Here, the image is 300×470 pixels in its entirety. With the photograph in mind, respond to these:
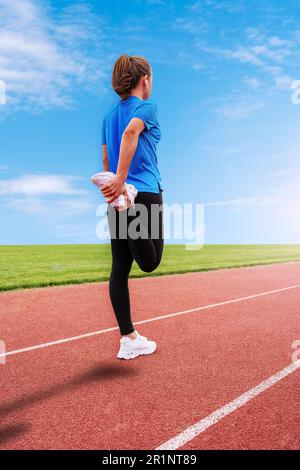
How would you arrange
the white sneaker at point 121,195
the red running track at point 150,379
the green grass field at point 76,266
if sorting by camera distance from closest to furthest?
the red running track at point 150,379 < the white sneaker at point 121,195 < the green grass field at point 76,266

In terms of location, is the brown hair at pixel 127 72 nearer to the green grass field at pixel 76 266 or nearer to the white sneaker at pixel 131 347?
the white sneaker at pixel 131 347

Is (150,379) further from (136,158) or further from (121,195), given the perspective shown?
(136,158)

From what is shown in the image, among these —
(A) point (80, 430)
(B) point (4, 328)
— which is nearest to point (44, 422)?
(A) point (80, 430)

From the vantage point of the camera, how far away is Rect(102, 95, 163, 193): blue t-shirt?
378 centimetres

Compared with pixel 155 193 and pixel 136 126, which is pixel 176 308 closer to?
pixel 155 193

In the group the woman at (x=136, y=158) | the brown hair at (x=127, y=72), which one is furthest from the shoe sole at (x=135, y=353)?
the brown hair at (x=127, y=72)

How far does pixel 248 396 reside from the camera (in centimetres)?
356

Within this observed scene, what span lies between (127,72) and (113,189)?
111 cm

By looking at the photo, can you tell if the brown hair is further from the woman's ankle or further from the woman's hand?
the woman's ankle

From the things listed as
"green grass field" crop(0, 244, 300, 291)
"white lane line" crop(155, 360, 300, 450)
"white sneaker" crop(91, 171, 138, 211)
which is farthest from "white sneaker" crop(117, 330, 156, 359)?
"green grass field" crop(0, 244, 300, 291)

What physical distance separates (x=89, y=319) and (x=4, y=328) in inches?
46.1

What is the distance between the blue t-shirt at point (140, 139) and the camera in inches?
149

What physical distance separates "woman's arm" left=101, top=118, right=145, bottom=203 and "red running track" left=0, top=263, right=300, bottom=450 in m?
1.59

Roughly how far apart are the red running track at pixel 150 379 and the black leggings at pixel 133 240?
774 millimetres
